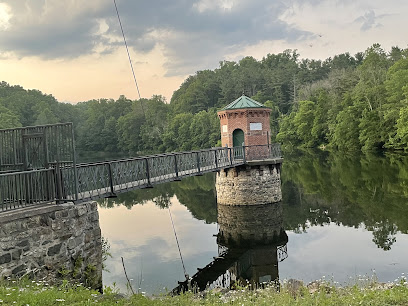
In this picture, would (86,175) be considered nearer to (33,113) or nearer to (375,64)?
(375,64)

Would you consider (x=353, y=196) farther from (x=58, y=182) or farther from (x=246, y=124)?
(x=58, y=182)

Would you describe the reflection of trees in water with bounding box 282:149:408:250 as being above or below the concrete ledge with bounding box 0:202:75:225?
below

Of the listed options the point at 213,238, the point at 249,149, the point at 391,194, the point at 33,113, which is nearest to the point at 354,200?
the point at 391,194

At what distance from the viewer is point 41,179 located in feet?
28.6

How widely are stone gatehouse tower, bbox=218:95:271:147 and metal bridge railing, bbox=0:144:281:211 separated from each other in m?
4.31

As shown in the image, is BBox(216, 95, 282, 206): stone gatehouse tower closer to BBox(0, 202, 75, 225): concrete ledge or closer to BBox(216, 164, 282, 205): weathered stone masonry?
BBox(216, 164, 282, 205): weathered stone masonry

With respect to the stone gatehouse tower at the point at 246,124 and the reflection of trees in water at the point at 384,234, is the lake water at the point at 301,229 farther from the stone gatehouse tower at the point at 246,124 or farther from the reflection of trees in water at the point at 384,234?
the stone gatehouse tower at the point at 246,124

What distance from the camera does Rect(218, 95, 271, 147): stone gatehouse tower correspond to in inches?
827

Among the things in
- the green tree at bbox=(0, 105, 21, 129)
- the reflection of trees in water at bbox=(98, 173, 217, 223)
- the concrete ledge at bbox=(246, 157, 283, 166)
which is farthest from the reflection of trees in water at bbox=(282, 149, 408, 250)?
the green tree at bbox=(0, 105, 21, 129)

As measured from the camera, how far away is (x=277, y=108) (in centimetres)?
6875

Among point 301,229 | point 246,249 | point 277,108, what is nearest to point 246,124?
point 301,229

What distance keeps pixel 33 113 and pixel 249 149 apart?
2373 inches

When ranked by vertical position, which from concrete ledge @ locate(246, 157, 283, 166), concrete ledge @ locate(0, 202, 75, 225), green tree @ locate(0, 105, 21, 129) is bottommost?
concrete ledge @ locate(0, 202, 75, 225)

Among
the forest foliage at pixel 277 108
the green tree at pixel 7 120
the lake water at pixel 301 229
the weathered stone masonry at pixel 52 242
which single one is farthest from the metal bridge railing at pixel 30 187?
the green tree at pixel 7 120
